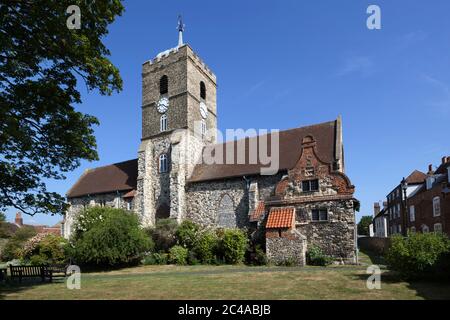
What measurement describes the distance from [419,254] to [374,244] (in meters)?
22.4

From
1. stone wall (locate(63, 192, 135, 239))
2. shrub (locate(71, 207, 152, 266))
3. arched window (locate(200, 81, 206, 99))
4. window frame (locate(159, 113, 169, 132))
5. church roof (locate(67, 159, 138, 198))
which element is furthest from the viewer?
arched window (locate(200, 81, 206, 99))

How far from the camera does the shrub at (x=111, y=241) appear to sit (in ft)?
72.6

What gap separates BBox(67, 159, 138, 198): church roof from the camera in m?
36.1

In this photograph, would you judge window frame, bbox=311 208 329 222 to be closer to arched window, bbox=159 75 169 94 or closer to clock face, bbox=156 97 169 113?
clock face, bbox=156 97 169 113

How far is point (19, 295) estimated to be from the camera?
1223 cm

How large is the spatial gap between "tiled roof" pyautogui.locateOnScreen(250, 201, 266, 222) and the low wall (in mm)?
10528

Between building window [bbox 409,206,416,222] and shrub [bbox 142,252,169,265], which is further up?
building window [bbox 409,206,416,222]

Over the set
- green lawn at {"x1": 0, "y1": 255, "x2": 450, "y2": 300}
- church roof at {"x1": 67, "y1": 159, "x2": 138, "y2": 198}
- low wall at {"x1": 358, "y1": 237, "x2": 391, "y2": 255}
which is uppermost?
church roof at {"x1": 67, "y1": 159, "x2": 138, "y2": 198}

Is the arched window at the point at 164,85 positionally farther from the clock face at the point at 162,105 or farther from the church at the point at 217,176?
the clock face at the point at 162,105

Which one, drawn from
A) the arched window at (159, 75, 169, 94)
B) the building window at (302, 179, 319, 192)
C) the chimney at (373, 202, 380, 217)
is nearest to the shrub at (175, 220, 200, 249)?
the building window at (302, 179, 319, 192)

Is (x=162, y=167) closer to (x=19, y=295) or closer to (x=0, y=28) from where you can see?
(x=19, y=295)

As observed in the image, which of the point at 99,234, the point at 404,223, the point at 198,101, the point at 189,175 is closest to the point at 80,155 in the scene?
the point at 99,234

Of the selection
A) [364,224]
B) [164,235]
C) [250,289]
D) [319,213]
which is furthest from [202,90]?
[364,224]

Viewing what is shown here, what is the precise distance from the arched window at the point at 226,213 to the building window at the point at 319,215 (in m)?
7.49
